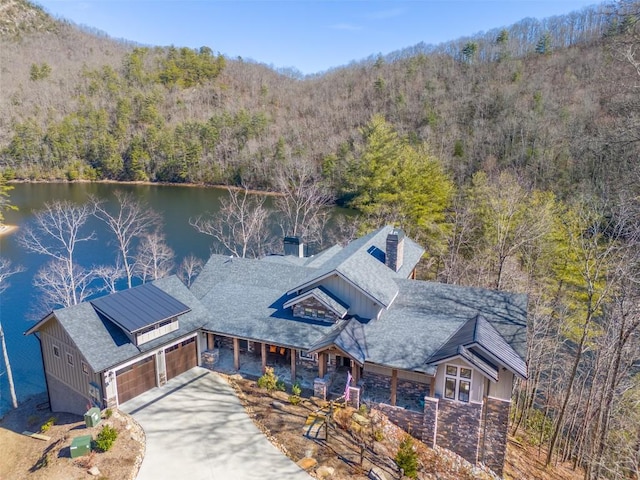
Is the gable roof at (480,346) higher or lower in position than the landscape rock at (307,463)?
higher

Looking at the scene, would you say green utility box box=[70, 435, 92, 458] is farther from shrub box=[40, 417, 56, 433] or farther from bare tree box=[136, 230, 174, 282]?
bare tree box=[136, 230, 174, 282]

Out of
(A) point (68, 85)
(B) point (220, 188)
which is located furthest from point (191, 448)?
(A) point (68, 85)

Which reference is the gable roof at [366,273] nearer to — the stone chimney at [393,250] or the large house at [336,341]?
the large house at [336,341]

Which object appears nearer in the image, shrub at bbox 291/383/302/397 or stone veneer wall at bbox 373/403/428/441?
stone veneer wall at bbox 373/403/428/441

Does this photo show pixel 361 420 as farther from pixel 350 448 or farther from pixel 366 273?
pixel 366 273

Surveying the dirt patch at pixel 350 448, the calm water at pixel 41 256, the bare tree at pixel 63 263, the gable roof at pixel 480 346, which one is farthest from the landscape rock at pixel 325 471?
the bare tree at pixel 63 263

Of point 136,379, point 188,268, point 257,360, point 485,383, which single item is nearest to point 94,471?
point 136,379

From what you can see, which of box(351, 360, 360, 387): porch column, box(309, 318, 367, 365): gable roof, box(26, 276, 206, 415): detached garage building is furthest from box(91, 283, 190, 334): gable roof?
box(351, 360, 360, 387): porch column
